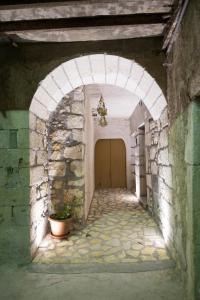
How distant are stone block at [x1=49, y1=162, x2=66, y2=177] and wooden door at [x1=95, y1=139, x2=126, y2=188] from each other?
17.2ft

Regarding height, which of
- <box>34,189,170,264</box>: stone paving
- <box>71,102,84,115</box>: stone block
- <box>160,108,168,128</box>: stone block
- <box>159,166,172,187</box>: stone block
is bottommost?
<box>34,189,170,264</box>: stone paving

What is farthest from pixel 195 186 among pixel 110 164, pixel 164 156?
pixel 110 164

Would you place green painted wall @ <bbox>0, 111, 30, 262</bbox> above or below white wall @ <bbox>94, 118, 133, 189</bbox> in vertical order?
below

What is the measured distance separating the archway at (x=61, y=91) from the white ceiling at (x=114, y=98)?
1433 millimetres

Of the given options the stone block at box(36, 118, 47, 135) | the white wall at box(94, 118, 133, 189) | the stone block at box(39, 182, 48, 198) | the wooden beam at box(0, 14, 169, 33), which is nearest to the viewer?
the wooden beam at box(0, 14, 169, 33)

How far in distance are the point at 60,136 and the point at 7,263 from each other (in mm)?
1947

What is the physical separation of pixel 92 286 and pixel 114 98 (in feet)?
14.7

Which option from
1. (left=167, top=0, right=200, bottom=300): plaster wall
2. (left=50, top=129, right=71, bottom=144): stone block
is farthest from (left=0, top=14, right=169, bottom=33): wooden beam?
(left=50, top=129, right=71, bottom=144): stone block

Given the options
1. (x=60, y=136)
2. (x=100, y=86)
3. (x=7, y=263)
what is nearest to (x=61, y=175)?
(x=60, y=136)

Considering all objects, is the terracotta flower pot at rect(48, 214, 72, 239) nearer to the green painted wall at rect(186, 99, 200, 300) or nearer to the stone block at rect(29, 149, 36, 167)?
the stone block at rect(29, 149, 36, 167)

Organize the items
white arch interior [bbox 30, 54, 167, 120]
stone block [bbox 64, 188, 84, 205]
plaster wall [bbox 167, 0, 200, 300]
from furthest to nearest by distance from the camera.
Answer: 1. stone block [bbox 64, 188, 84, 205]
2. white arch interior [bbox 30, 54, 167, 120]
3. plaster wall [bbox 167, 0, 200, 300]

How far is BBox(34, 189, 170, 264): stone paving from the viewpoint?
2.52 meters

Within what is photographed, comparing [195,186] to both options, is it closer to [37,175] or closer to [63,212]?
[37,175]

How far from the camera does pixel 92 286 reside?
2.00 meters
